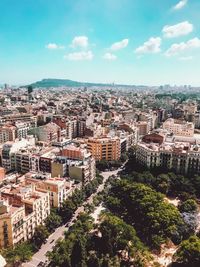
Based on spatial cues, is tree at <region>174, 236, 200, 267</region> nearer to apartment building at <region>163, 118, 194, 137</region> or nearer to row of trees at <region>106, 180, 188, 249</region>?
row of trees at <region>106, 180, 188, 249</region>

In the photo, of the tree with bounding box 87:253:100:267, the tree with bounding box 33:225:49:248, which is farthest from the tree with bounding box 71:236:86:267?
the tree with bounding box 33:225:49:248

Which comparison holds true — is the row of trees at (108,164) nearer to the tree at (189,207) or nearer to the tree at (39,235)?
the tree at (189,207)

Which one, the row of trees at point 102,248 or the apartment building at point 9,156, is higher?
the apartment building at point 9,156

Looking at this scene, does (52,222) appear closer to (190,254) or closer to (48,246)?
(48,246)

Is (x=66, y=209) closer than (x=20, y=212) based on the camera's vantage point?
No

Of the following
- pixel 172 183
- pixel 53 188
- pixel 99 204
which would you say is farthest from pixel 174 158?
pixel 53 188

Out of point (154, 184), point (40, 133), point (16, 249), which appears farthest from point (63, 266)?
point (40, 133)

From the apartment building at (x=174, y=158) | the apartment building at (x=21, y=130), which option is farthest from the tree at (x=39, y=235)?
the apartment building at (x=21, y=130)
